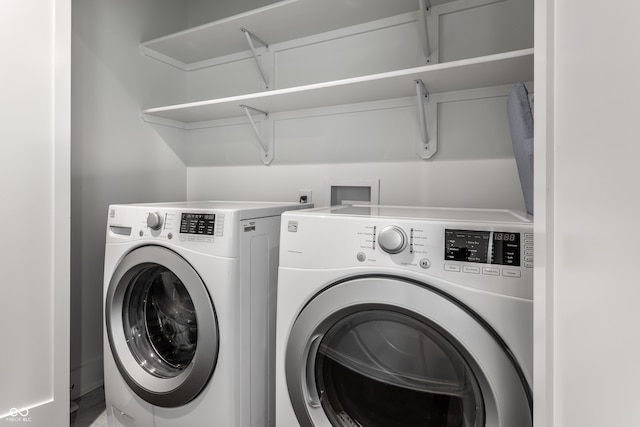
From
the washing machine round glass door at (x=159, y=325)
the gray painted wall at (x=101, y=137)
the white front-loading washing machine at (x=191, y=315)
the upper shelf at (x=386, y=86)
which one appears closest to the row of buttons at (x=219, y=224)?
the white front-loading washing machine at (x=191, y=315)

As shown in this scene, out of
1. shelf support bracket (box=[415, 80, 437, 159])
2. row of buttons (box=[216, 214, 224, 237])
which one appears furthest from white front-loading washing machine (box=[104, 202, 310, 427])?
shelf support bracket (box=[415, 80, 437, 159])

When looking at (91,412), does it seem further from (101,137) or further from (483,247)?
(483,247)

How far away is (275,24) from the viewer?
1698 mm

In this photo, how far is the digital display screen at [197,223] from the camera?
3.91ft

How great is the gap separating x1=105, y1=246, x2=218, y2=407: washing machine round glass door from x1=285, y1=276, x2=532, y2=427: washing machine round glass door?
398 mm

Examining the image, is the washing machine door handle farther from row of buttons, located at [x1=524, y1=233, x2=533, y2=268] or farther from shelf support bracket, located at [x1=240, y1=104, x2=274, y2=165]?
shelf support bracket, located at [x1=240, y1=104, x2=274, y2=165]

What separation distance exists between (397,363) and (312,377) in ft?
0.87

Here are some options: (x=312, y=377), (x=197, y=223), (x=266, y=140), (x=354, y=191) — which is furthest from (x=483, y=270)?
(x=266, y=140)

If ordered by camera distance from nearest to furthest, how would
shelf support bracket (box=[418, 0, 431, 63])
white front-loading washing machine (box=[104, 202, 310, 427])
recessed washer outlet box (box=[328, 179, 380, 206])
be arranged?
1. white front-loading washing machine (box=[104, 202, 310, 427])
2. shelf support bracket (box=[418, 0, 431, 63])
3. recessed washer outlet box (box=[328, 179, 380, 206])

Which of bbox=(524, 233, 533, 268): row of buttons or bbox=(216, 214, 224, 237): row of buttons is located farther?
bbox=(216, 214, 224, 237): row of buttons

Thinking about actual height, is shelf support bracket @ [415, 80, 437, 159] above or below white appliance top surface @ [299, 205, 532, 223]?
above

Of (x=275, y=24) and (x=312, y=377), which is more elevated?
(x=275, y=24)

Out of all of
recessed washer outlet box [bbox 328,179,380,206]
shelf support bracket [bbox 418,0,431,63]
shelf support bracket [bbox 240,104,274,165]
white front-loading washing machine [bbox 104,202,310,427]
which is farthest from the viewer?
shelf support bracket [bbox 240,104,274,165]

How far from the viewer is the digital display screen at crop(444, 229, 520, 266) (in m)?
0.76
